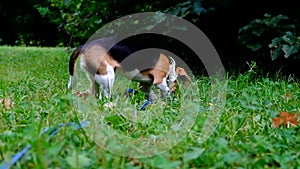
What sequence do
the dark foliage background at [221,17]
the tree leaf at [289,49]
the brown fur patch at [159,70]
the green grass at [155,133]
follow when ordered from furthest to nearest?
1. the dark foliage background at [221,17]
2. the tree leaf at [289,49]
3. the brown fur patch at [159,70]
4. the green grass at [155,133]

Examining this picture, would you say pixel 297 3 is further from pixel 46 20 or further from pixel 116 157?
pixel 46 20

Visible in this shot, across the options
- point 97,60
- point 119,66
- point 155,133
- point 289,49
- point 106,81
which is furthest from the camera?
point 289,49

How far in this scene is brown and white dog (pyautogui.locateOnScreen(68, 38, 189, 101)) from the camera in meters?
4.33

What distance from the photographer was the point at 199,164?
1905 mm

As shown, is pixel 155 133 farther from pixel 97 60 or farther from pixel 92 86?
pixel 92 86

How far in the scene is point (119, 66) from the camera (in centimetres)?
452

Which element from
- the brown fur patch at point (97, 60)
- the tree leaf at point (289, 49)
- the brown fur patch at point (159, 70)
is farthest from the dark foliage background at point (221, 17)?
the brown fur patch at point (97, 60)

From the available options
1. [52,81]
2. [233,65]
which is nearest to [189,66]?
[233,65]


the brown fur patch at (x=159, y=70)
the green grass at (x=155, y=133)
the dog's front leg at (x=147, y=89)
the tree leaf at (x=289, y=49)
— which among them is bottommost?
the dog's front leg at (x=147, y=89)

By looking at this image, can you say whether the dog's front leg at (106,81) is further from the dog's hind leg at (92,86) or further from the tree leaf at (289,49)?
the tree leaf at (289,49)

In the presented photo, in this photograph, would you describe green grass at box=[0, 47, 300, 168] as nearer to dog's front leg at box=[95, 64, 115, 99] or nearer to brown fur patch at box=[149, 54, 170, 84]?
dog's front leg at box=[95, 64, 115, 99]

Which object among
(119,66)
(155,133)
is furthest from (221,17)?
(155,133)

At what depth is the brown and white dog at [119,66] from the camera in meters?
4.33

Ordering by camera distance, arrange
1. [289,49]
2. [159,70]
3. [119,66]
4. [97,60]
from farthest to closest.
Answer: [289,49] < [159,70] < [119,66] < [97,60]
